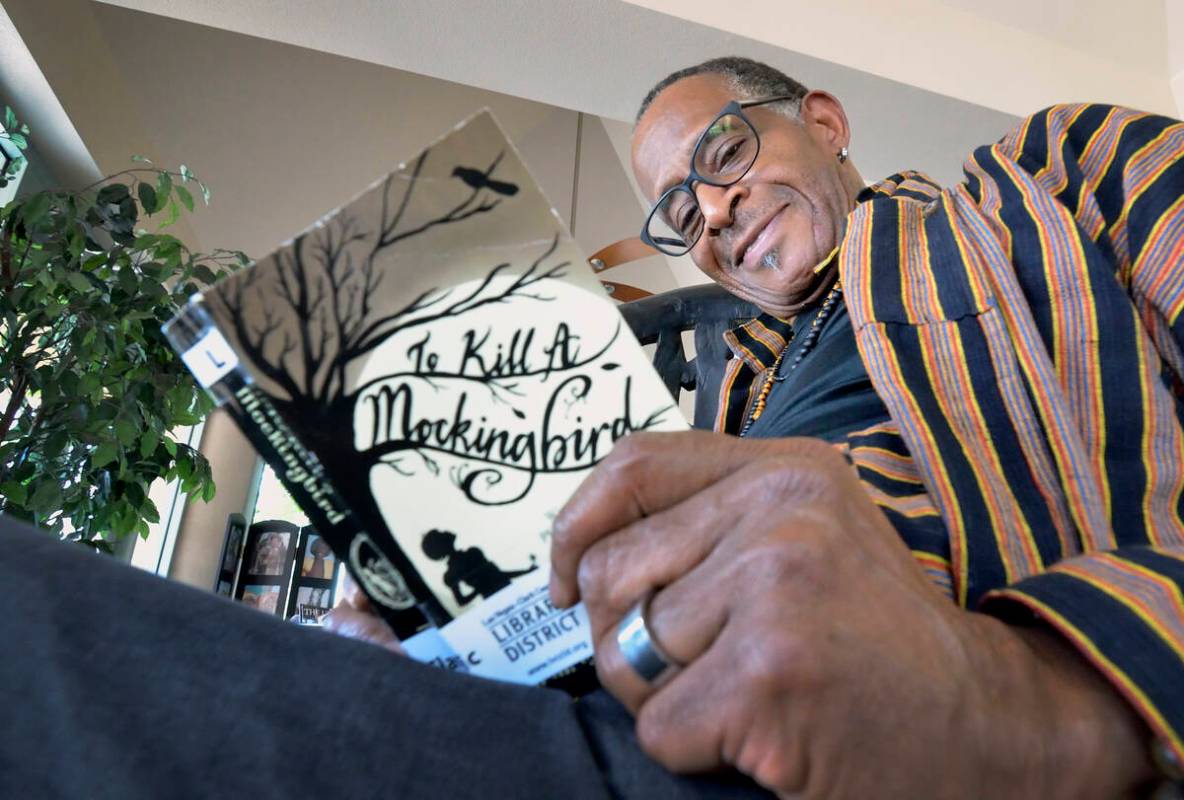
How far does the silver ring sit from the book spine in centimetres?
11

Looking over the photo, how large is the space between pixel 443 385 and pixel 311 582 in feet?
13.0

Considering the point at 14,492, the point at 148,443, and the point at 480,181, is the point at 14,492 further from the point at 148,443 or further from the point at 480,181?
the point at 480,181

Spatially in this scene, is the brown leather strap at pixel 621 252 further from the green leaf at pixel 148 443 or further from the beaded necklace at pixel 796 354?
the beaded necklace at pixel 796 354

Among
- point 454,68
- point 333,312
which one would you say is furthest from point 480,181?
point 454,68

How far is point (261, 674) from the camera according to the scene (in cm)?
35

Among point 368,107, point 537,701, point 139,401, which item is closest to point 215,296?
point 537,701

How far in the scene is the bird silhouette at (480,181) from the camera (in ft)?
1.50

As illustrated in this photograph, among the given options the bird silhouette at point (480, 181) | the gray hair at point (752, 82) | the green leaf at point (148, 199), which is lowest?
the bird silhouette at point (480, 181)

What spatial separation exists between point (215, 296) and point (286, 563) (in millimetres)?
4048

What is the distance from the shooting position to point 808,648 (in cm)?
32

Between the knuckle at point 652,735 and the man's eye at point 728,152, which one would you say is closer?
the knuckle at point 652,735

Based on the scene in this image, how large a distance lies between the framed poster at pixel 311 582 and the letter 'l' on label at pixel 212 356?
369 cm

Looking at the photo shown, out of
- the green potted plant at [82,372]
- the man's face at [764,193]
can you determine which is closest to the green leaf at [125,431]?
the green potted plant at [82,372]

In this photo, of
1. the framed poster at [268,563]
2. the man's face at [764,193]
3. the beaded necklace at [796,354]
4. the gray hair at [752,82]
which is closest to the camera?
the beaded necklace at [796,354]
